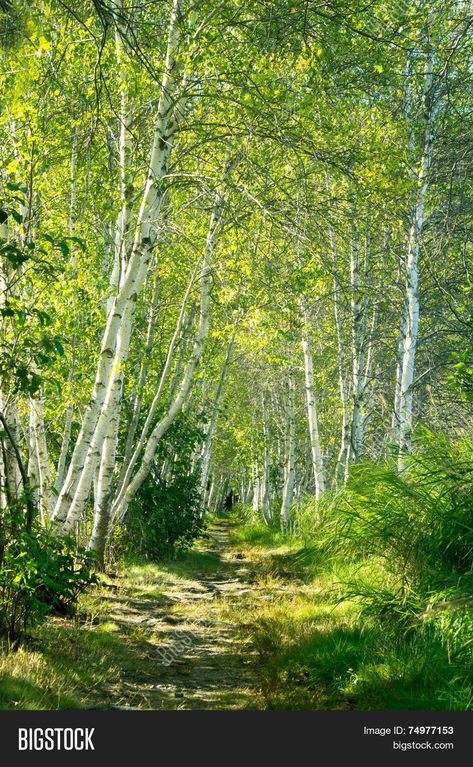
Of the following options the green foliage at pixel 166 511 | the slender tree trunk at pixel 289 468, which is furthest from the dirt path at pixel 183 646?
the slender tree trunk at pixel 289 468

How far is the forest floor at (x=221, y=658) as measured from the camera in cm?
531

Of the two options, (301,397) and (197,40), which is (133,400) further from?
(301,397)

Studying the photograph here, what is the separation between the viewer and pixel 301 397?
3072 cm

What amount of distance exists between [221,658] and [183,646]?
63 cm

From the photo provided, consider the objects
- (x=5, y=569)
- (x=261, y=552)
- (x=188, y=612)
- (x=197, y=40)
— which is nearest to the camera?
(x=5, y=569)

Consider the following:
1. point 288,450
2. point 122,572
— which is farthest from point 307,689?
point 288,450

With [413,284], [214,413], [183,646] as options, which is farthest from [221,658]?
[214,413]

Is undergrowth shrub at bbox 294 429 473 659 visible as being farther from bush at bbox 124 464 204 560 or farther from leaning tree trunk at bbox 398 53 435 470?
bush at bbox 124 464 204 560

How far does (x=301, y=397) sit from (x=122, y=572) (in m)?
19.3

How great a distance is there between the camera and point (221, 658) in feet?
24.1

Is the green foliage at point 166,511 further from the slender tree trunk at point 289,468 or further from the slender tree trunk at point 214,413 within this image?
the slender tree trunk at point 289,468

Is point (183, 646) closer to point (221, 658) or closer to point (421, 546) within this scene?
point (221, 658)

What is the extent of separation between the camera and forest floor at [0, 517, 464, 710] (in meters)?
5.31

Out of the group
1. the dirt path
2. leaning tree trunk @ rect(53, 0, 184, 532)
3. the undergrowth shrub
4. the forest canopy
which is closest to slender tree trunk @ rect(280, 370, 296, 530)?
the forest canopy
